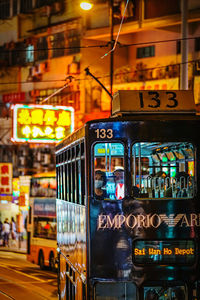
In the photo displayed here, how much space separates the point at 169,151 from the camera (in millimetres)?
8492

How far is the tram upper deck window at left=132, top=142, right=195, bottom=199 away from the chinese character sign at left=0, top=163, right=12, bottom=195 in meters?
24.1

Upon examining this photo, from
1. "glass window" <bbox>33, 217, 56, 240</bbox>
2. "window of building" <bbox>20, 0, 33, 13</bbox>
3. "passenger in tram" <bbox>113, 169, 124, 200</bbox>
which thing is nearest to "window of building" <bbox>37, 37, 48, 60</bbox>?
"window of building" <bbox>20, 0, 33, 13</bbox>

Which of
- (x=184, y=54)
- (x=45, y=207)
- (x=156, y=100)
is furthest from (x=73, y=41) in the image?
(x=156, y=100)

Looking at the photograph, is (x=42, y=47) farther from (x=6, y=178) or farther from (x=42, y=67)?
(x=6, y=178)

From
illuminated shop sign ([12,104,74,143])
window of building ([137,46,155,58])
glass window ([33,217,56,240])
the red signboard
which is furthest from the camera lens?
the red signboard

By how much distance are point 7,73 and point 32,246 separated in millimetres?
13127

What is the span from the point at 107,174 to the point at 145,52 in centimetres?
2025

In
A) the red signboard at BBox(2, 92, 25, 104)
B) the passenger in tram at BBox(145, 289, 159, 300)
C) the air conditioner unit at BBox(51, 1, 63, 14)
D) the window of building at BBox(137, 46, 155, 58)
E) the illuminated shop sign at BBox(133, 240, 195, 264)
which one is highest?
the air conditioner unit at BBox(51, 1, 63, 14)

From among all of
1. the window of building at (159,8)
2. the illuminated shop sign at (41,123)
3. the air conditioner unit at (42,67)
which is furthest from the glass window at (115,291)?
the air conditioner unit at (42,67)

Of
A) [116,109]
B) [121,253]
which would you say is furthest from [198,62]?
[121,253]

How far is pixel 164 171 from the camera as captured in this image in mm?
8703

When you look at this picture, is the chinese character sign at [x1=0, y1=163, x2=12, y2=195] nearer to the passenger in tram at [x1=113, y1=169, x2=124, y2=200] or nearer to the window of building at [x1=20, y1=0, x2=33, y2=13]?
the window of building at [x1=20, y1=0, x2=33, y2=13]

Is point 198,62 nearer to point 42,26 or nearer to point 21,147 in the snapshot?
point 42,26

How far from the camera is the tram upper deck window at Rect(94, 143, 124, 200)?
310 inches
